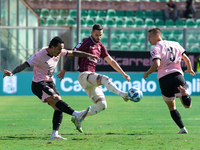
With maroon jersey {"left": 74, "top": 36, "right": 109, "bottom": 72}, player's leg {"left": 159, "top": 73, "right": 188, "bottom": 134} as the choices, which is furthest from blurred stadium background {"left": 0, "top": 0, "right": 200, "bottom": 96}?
player's leg {"left": 159, "top": 73, "right": 188, "bottom": 134}

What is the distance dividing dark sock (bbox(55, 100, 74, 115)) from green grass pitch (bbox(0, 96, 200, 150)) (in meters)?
0.48

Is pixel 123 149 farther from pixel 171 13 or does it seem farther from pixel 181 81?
pixel 171 13

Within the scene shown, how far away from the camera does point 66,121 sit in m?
9.06

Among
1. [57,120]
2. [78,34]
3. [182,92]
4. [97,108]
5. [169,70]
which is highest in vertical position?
[78,34]

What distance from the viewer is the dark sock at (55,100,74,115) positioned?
632 cm

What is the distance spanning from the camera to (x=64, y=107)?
6348 millimetres

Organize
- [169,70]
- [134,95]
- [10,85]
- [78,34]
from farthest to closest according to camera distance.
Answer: [78,34]
[10,85]
[169,70]
[134,95]

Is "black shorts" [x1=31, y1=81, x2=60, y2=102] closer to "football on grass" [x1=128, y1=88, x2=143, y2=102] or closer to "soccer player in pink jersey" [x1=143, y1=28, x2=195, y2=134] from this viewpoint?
"football on grass" [x1=128, y1=88, x2=143, y2=102]

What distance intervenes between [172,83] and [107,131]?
161 centimetres

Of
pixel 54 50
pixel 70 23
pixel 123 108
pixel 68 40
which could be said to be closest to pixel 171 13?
pixel 70 23

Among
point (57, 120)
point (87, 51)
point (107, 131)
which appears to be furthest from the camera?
point (107, 131)

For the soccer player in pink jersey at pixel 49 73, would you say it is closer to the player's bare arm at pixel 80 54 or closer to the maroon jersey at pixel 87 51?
the player's bare arm at pixel 80 54

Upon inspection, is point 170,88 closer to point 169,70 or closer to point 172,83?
point 172,83

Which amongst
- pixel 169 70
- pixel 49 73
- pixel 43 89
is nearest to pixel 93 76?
pixel 49 73
